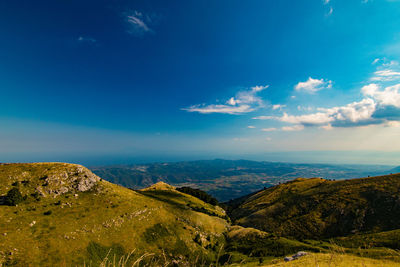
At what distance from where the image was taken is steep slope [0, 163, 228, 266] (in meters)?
50.3

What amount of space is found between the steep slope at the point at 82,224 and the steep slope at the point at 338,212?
36632 mm

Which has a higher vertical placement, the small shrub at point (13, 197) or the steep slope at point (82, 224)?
the small shrub at point (13, 197)

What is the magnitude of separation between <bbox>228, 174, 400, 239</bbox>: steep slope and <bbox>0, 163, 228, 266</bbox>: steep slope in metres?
36.6

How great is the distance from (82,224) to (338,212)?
381 feet

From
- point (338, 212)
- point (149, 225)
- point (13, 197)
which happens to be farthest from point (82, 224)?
point (338, 212)

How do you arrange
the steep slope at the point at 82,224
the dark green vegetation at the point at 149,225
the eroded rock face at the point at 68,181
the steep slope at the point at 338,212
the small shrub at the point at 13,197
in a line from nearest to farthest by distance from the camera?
1. the steep slope at the point at 82,224
2. the dark green vegetation at the point at 149,225
3. the small shrub at the point at 13,197
4. the eroded rock face at the point at 68,181
5. the steep slope at the point at 338,212

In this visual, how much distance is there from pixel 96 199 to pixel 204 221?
5614cm

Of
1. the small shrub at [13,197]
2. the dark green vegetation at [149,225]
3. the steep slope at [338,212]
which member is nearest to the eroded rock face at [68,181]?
the dark green vegetation at [149,225]

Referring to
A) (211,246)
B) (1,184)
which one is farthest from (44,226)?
(211,246)

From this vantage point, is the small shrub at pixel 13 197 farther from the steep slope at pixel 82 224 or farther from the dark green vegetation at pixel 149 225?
the steep slope at pixel 82 224

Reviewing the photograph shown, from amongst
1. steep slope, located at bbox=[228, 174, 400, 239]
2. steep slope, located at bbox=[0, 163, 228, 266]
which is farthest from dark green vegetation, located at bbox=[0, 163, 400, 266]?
steep slope, located at bbox=[228, 174, 400, 239]

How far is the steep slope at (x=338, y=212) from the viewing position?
77875mm

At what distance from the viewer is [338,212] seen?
87.6 m

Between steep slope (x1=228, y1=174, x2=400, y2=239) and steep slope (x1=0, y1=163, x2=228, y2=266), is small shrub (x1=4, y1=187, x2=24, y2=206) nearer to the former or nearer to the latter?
steep slope (x1=0, y1=163, x2=228, y2=266)
